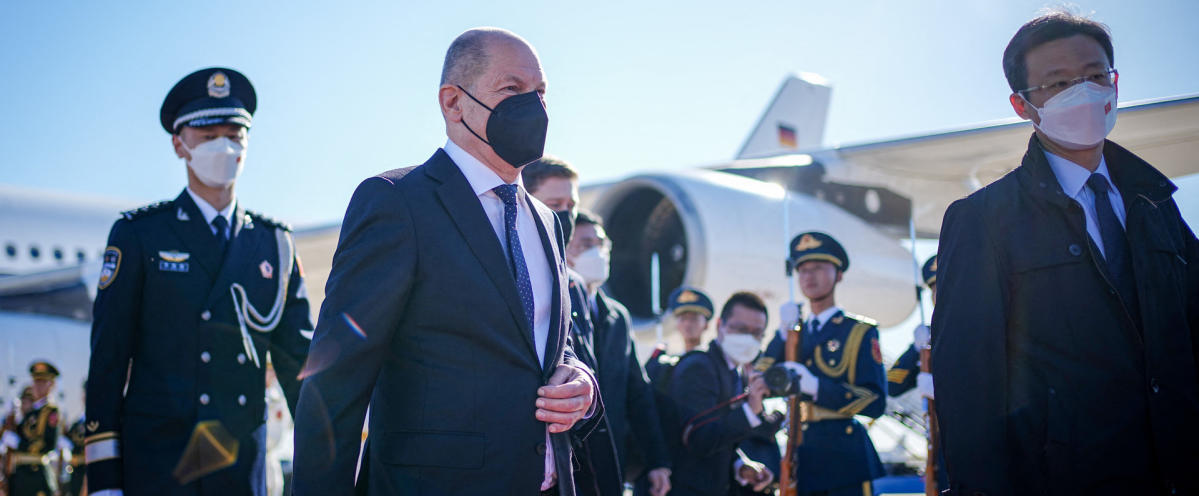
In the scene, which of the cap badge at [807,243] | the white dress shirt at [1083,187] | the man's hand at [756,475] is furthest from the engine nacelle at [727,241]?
the white dress shirt at [1083,187]

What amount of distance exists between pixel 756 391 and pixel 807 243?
999 mm

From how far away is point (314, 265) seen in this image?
34.2 feet

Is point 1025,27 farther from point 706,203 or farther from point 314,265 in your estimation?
point 314,265

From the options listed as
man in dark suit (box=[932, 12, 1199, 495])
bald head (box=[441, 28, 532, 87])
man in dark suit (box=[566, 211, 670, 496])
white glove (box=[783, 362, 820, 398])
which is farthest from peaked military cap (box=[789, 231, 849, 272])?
bald head (box=[441, 28, 532, 87])

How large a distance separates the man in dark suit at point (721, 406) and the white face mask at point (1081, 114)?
5.90 ft

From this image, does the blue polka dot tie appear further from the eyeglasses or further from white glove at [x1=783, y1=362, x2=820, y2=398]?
white glove at [x1=783, y1=362, x2=820, y2=398]

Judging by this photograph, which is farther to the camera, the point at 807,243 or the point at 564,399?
the point at 807,243

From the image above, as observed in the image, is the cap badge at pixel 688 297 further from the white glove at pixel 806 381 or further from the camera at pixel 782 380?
the camera at pixel 782 380

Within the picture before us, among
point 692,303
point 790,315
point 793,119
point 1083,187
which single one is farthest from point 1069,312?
point 793,119

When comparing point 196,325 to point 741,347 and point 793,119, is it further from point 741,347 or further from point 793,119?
point 793,119

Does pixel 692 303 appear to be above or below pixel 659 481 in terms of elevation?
above

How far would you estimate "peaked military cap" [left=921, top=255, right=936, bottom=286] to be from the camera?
4367 mm

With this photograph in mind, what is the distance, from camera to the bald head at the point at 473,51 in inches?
69.4

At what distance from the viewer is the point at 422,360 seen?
1.62 metres
